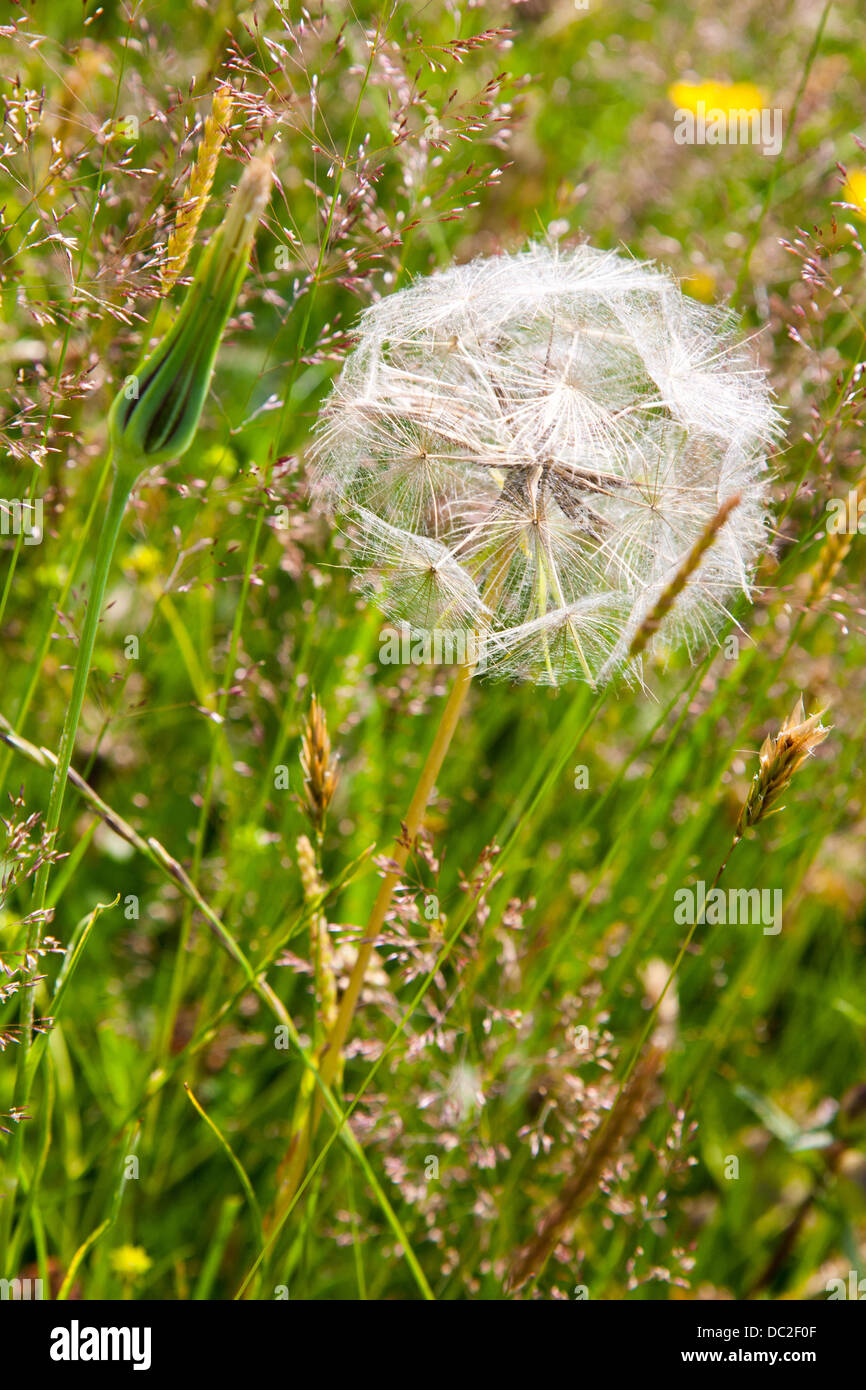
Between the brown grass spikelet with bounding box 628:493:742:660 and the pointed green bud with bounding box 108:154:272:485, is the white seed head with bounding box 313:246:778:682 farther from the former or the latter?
the pointed green bud with bounding box 108:154:272:485

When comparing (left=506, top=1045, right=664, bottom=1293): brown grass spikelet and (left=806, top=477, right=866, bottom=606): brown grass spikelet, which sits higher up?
(left=806, top=477, right=866, bottom=606): brown grass spikelet

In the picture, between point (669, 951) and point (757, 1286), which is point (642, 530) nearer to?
point (669, 951)

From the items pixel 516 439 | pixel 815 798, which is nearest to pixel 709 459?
pixel 516 439

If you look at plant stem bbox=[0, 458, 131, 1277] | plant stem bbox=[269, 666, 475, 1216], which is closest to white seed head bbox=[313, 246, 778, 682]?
plant stem bbox=[269, 666, 475, 1216]

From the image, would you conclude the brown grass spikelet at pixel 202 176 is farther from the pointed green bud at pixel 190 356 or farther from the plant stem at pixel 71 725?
the plant stem at pixel 71 725

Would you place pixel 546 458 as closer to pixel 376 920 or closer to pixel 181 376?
pixel 181 376

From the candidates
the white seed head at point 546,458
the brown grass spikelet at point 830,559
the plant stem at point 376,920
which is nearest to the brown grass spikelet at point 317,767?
the plant stem at point 376,920

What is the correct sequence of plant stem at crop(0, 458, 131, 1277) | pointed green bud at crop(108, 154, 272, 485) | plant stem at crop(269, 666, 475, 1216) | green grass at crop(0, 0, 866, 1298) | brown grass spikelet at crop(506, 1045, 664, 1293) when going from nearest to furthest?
pointed green bud at crop(108, 154, 272, 485) → plant stem at crop(0, 458, 131, 1277) → plant stem at crop(269, 666, 475, 1216) → brown grass spikelet at crop(506, 1045, 664, 1293) → green grass at crop(0, 0, 866, 1298)
